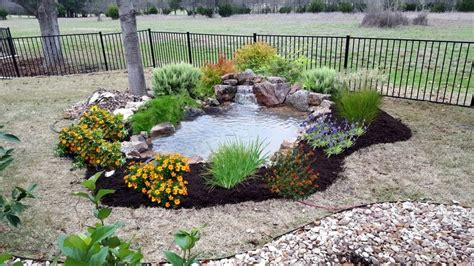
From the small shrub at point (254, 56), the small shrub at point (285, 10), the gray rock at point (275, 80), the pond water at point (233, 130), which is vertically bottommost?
the pond water at point (233, 130)

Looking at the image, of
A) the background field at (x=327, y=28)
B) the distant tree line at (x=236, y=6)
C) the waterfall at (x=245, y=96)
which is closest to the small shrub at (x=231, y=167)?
the waterfall at (x=245, y=96)

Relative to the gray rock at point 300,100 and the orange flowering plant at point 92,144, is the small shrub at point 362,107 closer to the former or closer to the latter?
the gray rock at point 300,100

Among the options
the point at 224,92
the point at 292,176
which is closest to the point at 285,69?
the point at 224,92

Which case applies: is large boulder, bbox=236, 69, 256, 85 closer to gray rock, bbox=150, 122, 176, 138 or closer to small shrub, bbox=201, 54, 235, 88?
small shrub, bbox=201, 54, 235, 88

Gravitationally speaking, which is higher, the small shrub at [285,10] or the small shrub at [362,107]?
the small shrub at [285,10]

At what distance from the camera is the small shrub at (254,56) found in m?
7.61

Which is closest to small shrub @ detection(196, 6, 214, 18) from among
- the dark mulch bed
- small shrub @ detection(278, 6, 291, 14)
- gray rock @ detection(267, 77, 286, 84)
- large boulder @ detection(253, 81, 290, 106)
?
small shrub @ detection(278, 6, 291, 14)

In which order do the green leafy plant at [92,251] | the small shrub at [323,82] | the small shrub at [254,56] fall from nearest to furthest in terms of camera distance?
the green leafy plant at [92,251], the small shrub at [323,82], the small shrub at [254,56]

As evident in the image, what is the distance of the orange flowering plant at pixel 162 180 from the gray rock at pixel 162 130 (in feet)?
5.28

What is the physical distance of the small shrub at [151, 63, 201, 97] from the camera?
661 cm

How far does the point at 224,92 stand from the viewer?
689 cm

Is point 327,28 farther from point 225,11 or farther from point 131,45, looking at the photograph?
point 225,11

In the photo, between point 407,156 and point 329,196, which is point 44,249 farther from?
point 407,156

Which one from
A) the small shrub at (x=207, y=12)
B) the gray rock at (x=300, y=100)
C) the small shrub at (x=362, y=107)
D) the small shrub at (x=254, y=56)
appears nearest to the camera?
the small shrub at (x=362, y=107)
